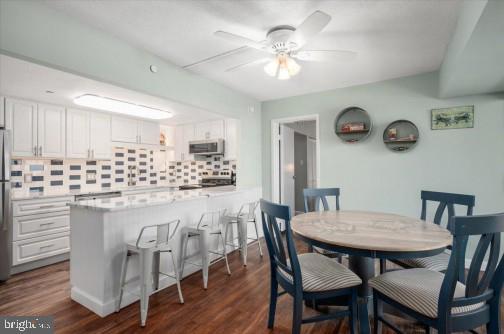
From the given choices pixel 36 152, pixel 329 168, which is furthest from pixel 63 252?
pixel 329 168

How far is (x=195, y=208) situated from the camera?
2.81 metres

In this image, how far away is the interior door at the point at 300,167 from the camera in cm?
567

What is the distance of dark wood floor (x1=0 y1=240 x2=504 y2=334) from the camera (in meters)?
1.81

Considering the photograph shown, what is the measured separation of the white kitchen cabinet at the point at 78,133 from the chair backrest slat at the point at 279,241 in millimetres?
3242

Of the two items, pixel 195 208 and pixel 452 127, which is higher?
pixel 452 127

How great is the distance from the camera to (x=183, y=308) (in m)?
2.07

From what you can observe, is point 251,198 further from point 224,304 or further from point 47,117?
point 47,117

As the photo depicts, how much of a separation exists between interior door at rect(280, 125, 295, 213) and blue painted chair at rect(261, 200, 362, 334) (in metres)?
2.72

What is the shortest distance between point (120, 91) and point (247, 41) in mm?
1622

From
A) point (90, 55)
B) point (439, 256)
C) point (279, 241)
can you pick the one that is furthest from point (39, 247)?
point (439, 256)

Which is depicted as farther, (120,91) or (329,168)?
(329,168)

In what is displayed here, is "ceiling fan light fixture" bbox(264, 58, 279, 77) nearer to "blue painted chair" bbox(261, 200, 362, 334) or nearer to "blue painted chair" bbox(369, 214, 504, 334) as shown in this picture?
"blue painted chair" bbox(261, 200, 362, 334)

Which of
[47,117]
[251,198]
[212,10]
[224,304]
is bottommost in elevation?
[224,304]

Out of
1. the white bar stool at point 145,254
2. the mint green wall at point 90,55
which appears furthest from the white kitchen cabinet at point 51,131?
the white bar stool at point 145,254
